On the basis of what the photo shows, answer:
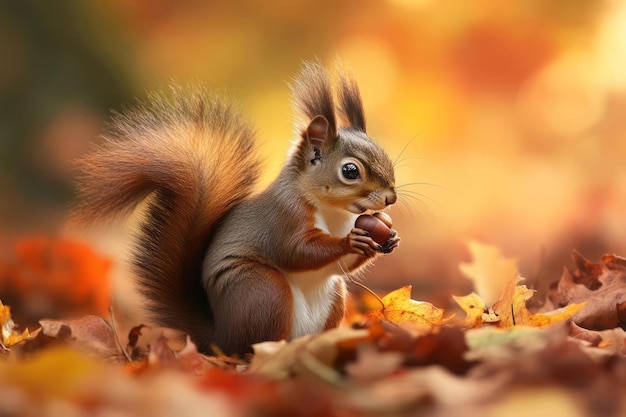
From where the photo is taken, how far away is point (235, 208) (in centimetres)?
198

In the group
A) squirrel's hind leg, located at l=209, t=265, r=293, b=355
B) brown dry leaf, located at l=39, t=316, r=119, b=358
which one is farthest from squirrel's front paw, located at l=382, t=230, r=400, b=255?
brown dry leaf, located at l=39, t=316, r=119, b=358

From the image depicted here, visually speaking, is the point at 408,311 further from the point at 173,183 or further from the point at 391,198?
the point at 173,183

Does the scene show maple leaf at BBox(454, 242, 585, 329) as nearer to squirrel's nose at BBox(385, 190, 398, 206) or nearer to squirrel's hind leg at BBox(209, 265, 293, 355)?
squirrel's nose at BBox(385, 190, 398, 206)

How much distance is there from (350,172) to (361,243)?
0.69ft

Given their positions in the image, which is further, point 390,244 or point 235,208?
point 235,208

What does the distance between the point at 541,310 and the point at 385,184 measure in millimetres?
595

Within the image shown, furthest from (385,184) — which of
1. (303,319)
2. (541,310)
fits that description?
(541,310)

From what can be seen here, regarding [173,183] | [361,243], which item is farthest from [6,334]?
[361,243]

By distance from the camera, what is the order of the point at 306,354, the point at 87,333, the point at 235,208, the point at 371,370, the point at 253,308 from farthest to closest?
the point at 235,208
the point at 87,333
the point at 253,308
the point at 306,354
the point at 371,370

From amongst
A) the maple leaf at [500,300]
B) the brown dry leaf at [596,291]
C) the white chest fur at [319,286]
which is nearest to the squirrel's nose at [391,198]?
the white chest fur at [319,286]

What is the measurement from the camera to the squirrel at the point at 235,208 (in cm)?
179

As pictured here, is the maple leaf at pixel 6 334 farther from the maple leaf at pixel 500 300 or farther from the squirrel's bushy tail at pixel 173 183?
the maple leaf at pixel 500 300

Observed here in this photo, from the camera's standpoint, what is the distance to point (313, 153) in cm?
194

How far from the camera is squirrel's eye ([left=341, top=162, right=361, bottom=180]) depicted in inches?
74.0
